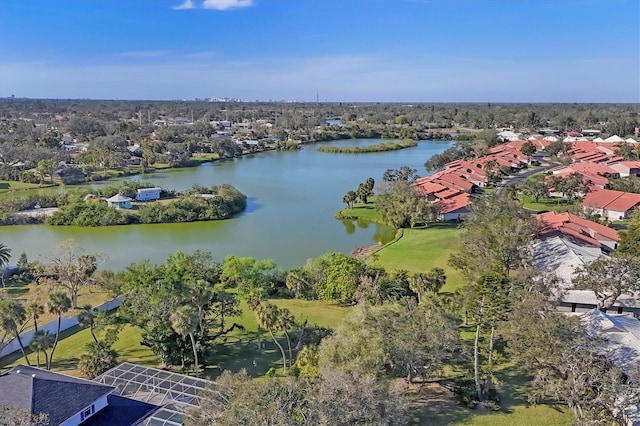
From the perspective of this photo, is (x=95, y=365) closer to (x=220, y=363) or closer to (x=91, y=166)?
(x=220, y=363)

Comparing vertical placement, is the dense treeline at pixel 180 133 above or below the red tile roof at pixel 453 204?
above

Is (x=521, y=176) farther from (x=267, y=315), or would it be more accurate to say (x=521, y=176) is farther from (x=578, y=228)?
(x=267, y=315)

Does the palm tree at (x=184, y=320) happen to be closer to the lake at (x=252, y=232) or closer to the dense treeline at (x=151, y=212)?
the lake at (x=252, y=232)

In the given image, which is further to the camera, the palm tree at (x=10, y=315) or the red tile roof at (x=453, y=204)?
the red tile roof at (x=453, y=204)

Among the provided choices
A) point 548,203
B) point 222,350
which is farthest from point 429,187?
point 222,350

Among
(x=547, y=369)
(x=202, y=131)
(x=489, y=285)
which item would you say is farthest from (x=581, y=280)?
(x=202, y=131)

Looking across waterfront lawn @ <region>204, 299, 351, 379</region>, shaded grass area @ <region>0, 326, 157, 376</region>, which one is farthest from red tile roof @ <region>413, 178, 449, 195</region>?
shaded grass area @ <region>0, 326, 157, 376</region>

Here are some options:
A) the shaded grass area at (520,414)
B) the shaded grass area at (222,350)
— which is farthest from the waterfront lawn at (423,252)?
the shaded grass area at (520,414)
